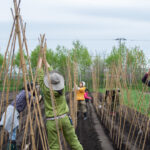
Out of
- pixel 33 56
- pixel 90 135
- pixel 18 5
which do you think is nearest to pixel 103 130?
pixel 90 135

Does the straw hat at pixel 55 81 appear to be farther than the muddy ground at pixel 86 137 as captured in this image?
No

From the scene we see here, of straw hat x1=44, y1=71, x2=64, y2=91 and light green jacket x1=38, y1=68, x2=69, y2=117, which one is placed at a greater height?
straw hat x1=44, y1=71, x2=64, y2=91

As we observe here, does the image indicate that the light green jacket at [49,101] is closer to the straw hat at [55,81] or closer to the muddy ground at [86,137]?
the straw hat at [55,81]

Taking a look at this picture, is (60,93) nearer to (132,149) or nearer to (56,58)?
(132,149)

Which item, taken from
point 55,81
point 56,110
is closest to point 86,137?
point 56,110

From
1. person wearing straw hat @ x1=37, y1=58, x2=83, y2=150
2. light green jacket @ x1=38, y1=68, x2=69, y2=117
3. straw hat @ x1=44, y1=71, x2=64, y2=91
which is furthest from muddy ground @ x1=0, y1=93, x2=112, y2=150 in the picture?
straw hat @ x1=44, y1=71, x2=64, y2=91

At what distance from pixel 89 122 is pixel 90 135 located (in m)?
A: 1.72

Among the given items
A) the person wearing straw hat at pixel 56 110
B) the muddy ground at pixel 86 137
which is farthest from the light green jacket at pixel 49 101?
the muddy ground at pixel 86 137

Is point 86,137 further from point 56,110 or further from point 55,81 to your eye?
point 55,81

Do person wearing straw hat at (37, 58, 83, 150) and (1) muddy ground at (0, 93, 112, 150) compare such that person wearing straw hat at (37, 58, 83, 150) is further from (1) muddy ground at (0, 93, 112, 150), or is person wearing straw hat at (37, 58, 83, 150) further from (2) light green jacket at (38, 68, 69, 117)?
(1) muddy ground at (0, 93, 112, 150)

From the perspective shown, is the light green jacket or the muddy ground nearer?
the light green jacket

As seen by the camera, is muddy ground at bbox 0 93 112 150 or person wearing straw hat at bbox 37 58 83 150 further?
muddy ground at bbox 0 93 112 150

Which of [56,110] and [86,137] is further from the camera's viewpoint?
[86,137]

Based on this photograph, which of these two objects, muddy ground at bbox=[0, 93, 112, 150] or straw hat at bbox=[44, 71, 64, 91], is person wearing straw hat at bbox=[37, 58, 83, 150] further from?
muddy ground at bbox=[0, 93, 112, 150]
